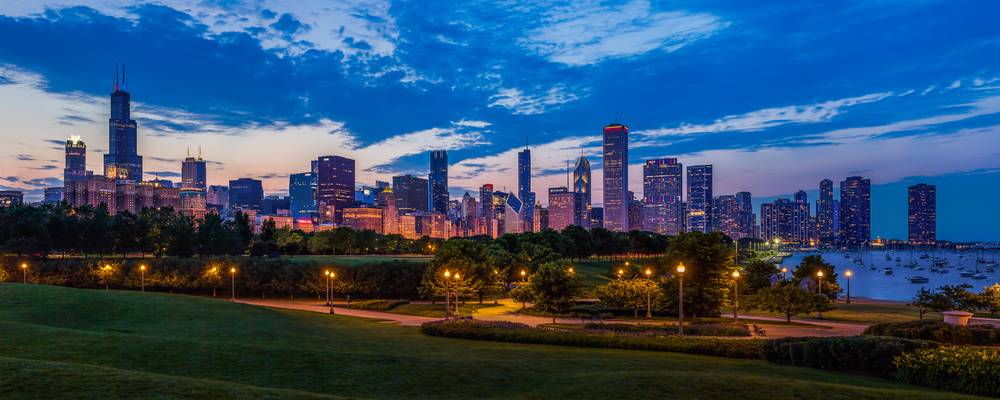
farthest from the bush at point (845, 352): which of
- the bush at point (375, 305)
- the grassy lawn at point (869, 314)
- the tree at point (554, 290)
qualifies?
the bush at point (375, 305)

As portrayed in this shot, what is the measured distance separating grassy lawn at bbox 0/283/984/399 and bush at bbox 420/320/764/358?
4.21ft

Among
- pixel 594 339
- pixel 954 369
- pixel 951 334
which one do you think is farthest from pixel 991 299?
pixel 594 339

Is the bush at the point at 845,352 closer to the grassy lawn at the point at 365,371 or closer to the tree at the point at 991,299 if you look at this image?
the grassy lawn at the point at 365,371

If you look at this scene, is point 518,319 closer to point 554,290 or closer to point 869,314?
point 554,290

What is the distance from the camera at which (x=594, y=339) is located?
30.3m

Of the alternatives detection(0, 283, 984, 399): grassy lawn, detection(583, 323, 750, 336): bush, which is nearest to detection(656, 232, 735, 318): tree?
detection(583, 323, 750, 336): bush

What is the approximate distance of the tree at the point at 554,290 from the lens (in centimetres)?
4928

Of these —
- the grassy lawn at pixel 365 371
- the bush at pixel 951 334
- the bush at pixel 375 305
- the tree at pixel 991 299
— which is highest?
the grassy lawn at pixel 365 371

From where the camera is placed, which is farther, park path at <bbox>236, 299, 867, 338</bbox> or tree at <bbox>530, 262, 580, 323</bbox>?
tree at <bbox>530, 262, 580, 323</bbox>

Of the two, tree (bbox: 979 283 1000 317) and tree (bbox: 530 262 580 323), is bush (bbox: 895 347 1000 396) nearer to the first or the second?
tree (bbox: 530 262 580 323)

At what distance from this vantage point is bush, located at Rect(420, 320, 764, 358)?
26.4m

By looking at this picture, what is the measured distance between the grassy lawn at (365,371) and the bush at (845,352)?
3.91ft

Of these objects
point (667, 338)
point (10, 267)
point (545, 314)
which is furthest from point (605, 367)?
point (10, 267)

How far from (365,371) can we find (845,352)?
57.8 feet
